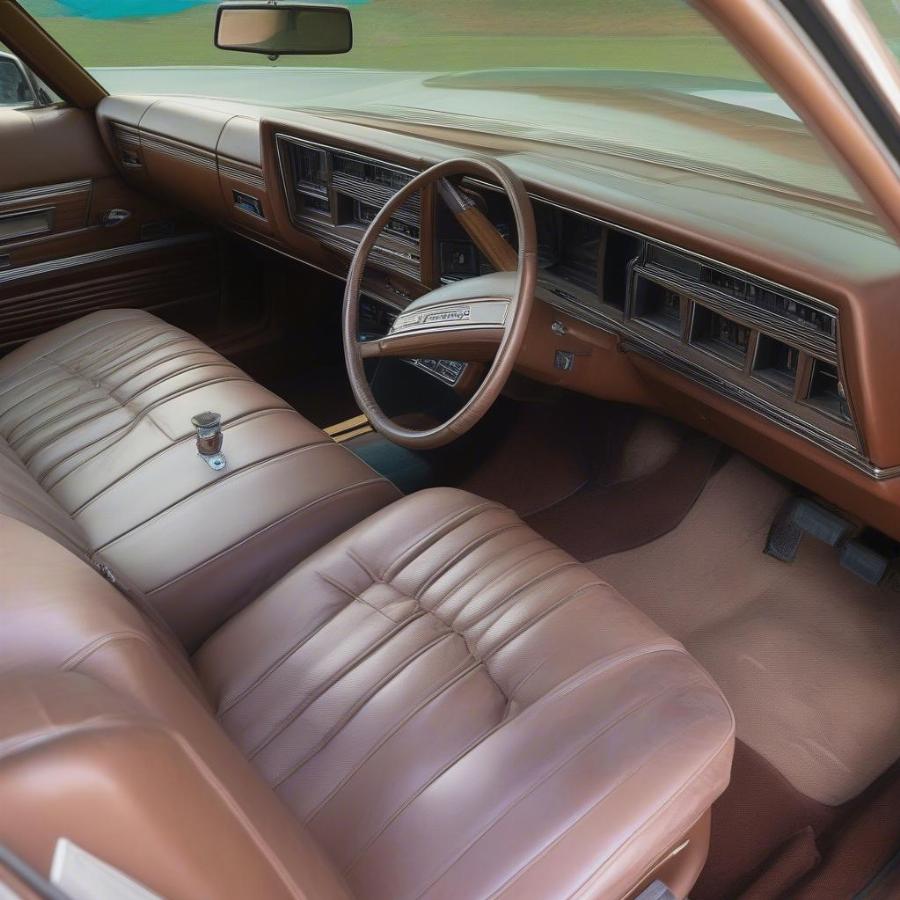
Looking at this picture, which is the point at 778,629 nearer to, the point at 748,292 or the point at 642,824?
the point at 748,292

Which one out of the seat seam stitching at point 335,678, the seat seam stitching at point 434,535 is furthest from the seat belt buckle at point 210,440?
the seat seam stitching at point 335,678

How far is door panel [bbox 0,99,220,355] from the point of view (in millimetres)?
2934

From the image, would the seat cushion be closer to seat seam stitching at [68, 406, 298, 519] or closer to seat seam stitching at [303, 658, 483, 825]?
seat seam stitching at [303, 658, 483, 825]

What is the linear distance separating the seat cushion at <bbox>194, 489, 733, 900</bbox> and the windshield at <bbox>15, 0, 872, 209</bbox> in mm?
711

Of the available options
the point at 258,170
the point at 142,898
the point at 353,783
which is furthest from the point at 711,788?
the point at 258,170

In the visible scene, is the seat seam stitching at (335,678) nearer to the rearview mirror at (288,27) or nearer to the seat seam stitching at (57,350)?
the seat seam stitching at (57,350)

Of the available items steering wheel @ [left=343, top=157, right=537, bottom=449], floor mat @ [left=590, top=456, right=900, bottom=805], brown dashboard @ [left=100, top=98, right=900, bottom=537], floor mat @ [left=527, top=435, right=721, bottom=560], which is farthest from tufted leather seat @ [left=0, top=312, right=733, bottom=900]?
floor mat @ [left=527, top=435, right=721, bottom=560]

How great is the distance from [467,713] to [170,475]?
86 cm

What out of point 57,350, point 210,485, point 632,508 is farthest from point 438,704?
point 57,350

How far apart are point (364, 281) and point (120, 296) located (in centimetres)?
109

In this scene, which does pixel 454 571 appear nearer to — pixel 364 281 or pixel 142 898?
pixel 142 898

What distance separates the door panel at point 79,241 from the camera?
2934 mm

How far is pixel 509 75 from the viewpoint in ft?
8.29

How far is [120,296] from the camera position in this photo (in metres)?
3.19
